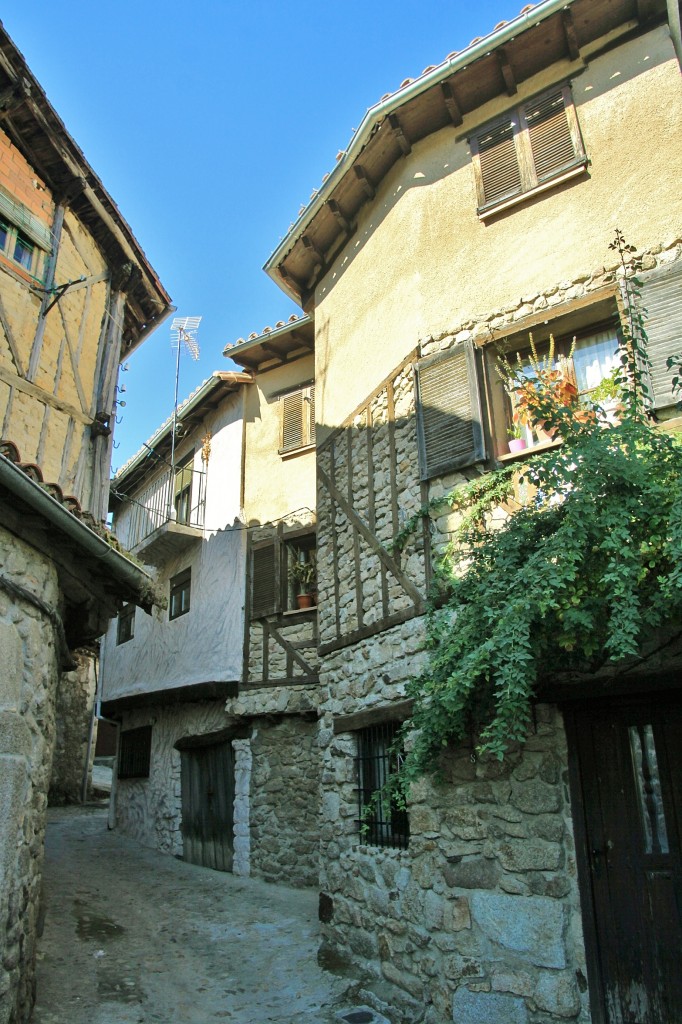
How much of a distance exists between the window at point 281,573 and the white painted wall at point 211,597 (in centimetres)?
32

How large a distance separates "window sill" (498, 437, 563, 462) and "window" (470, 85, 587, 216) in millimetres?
2559

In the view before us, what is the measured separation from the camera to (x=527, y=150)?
297 inches

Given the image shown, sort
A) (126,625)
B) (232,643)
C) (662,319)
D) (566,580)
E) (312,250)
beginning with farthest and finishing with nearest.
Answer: (126,625), (232,643), (312,250), (662,319), (566,580)

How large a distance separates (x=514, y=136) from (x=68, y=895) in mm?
9823

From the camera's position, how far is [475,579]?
5.85 meters

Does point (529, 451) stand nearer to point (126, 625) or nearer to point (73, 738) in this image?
point (126, 625)

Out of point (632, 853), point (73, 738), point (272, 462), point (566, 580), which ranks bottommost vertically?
point (632, 853)

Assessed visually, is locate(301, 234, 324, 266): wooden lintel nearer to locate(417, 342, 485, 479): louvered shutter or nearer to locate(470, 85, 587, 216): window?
locate(470, 85, 587, 216): window

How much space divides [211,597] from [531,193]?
810 cm

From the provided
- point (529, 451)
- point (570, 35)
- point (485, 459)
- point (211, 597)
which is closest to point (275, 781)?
point (211, 597)

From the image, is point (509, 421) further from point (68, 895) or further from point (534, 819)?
point (68, 895)

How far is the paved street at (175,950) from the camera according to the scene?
6.14 metres

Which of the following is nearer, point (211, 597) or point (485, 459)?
point (485, 459)

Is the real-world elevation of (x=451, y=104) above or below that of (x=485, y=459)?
above
